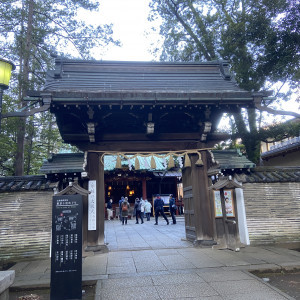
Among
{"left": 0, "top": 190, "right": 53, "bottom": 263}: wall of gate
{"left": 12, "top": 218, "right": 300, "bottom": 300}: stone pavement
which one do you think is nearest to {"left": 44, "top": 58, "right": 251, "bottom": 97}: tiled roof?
{"left": 0, "top": 190, "right": 53, "bottom": 263}: wall of gate

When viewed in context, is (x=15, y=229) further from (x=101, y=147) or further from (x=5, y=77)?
(x=5, y=77)

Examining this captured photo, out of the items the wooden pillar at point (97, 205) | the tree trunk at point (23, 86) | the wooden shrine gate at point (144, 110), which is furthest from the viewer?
the tree trunk at point (23, 86)

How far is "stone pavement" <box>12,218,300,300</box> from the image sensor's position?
4.95m

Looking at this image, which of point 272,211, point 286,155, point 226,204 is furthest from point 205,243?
point 286,155

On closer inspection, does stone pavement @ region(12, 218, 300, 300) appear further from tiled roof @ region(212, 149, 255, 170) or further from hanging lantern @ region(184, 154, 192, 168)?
hanging lantern @ region(184, 154, 192, 168)

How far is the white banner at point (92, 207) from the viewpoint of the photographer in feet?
26.6

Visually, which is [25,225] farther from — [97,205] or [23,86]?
[23,86]

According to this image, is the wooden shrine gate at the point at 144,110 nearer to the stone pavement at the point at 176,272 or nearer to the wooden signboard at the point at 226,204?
the wooden signboard at the point at 226,204

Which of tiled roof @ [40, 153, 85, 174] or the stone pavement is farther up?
tiled roof @ [40, 153, 85, 174]

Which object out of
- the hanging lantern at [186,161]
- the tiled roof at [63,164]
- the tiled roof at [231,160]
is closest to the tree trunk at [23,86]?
the tiled roof at [63,164]

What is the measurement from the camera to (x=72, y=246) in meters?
5.20

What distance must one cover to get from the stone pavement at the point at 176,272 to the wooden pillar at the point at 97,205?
0.38 metres

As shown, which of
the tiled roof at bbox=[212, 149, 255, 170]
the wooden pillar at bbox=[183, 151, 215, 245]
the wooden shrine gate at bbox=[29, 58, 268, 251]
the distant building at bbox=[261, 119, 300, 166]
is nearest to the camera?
the wooden shrine gate at bbox=[29, 58, 268, 251]

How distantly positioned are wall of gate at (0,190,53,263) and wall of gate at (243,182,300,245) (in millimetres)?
6860
